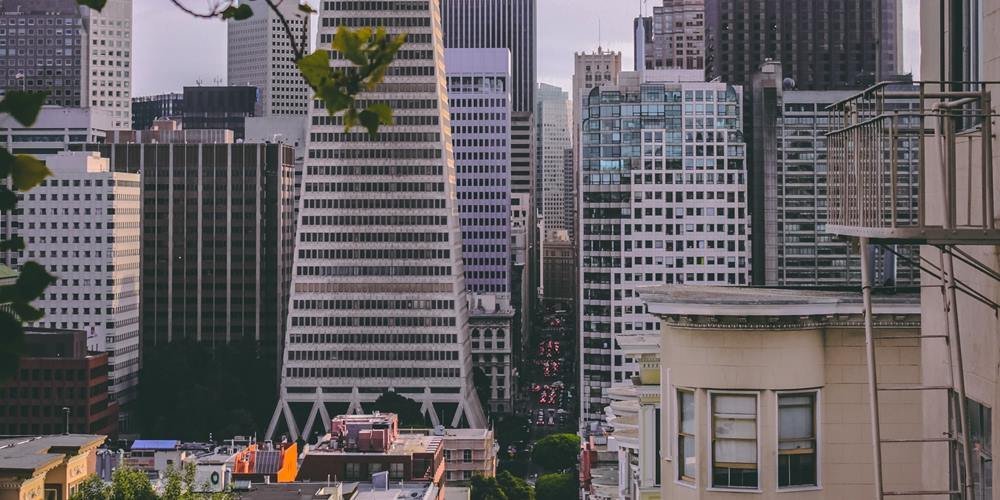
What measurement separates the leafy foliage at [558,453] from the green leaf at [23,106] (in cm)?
14359

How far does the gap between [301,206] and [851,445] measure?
163746 millimetres

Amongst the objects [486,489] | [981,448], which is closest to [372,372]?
[486,489]

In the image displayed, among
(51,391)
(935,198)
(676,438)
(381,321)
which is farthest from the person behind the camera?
(381,321)

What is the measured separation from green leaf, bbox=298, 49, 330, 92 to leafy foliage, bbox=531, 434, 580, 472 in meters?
143

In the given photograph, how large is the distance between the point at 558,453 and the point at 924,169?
459 ft

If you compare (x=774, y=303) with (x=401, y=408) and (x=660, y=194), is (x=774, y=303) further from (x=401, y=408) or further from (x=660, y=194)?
(x=660, y=194)

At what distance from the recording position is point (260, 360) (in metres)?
200

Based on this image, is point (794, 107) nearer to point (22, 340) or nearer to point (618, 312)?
point (618, 312)

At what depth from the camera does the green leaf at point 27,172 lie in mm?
7999

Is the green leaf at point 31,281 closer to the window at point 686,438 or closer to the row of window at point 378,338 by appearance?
→ the window at point 686,438

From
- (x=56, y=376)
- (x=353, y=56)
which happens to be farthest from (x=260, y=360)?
(x=353, y=56)

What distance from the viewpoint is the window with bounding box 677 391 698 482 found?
22.6 metres

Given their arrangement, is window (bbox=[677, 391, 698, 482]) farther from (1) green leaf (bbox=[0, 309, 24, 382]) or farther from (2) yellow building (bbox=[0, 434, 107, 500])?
(2) yellow building (bbox=[0, 434, 107, 500])

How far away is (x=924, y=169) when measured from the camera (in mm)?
13531
